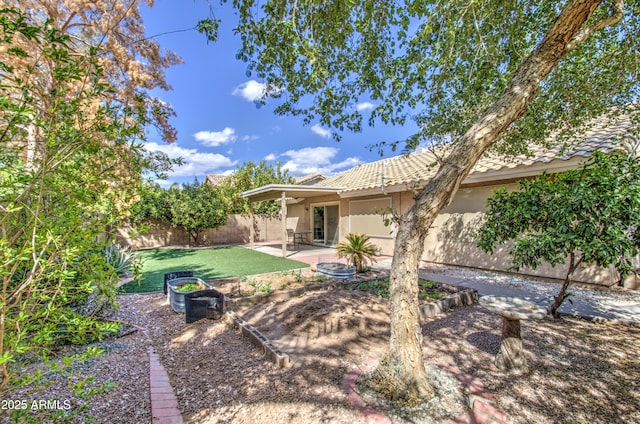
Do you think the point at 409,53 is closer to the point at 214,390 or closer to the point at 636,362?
the point at 636,362

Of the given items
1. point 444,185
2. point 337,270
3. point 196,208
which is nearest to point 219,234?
point 196,208

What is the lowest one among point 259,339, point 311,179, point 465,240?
point 259,339

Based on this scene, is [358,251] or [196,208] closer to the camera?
[358,251]

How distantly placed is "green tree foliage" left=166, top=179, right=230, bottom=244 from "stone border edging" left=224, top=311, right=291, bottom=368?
1246 cm

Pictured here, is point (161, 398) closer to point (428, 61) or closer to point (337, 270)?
point (428, 61)

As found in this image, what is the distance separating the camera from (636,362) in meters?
3.42

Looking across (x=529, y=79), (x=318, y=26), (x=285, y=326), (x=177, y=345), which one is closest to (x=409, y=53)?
(x=318, y=26)

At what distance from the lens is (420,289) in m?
6.16

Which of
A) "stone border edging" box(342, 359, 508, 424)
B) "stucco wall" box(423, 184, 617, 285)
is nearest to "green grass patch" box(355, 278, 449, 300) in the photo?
"stone border edging" box(342, 359, 508, 424)

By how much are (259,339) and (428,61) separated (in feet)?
14.4

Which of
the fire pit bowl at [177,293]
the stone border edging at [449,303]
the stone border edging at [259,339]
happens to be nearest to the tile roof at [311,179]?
the fire pit bowl at [177,293]

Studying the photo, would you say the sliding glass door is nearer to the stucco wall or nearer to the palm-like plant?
the stucco wall

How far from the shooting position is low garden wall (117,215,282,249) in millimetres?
16922

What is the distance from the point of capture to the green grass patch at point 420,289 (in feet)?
19.3
